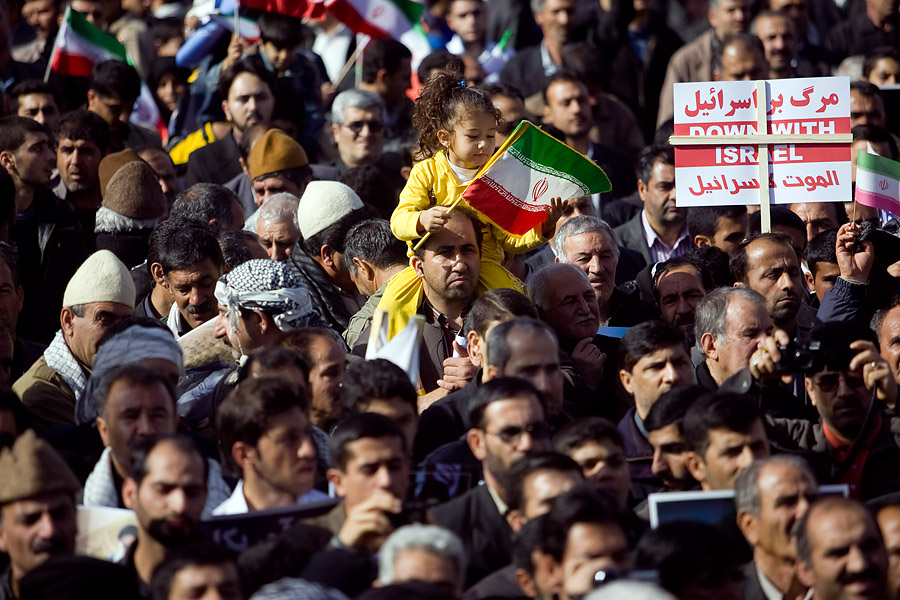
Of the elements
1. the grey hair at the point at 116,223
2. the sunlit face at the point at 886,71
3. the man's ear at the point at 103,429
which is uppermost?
the sunlit face at the point at 886,71

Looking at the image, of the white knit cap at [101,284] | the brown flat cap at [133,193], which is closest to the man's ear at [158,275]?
the white knit cap at [101,284]

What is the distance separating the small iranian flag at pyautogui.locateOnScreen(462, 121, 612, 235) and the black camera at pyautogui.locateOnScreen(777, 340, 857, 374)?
1.69 meters

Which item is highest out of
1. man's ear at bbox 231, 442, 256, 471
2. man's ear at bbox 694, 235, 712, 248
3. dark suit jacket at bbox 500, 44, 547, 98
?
dark suit jacket at bbox 500, 44, 547, 98

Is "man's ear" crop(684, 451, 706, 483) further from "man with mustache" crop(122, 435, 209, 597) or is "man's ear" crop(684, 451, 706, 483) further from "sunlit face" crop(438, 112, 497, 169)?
"sunlit face" crop(438, 112, 497, 169)

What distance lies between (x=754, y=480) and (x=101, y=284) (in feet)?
11.7

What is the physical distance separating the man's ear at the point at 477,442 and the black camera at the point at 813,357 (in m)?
1.42

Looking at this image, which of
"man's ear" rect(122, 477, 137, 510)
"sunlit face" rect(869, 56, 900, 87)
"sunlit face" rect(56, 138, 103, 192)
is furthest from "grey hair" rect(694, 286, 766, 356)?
"sunlit face" rect(869, 56, 900, 87)

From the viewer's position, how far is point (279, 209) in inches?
400

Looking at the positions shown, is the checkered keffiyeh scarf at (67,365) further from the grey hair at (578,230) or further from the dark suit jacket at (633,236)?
the dark suit jacket at (633,236)

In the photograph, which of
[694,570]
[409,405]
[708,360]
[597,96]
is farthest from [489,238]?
[597,96]

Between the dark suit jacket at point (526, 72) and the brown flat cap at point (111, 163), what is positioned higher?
the dark suit jacket at point (526, 72)

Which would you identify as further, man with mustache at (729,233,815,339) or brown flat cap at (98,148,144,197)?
brown flat cap at (98,148,144,197)

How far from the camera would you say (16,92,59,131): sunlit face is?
11695 mm

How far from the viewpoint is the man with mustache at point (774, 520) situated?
6.27 meters
